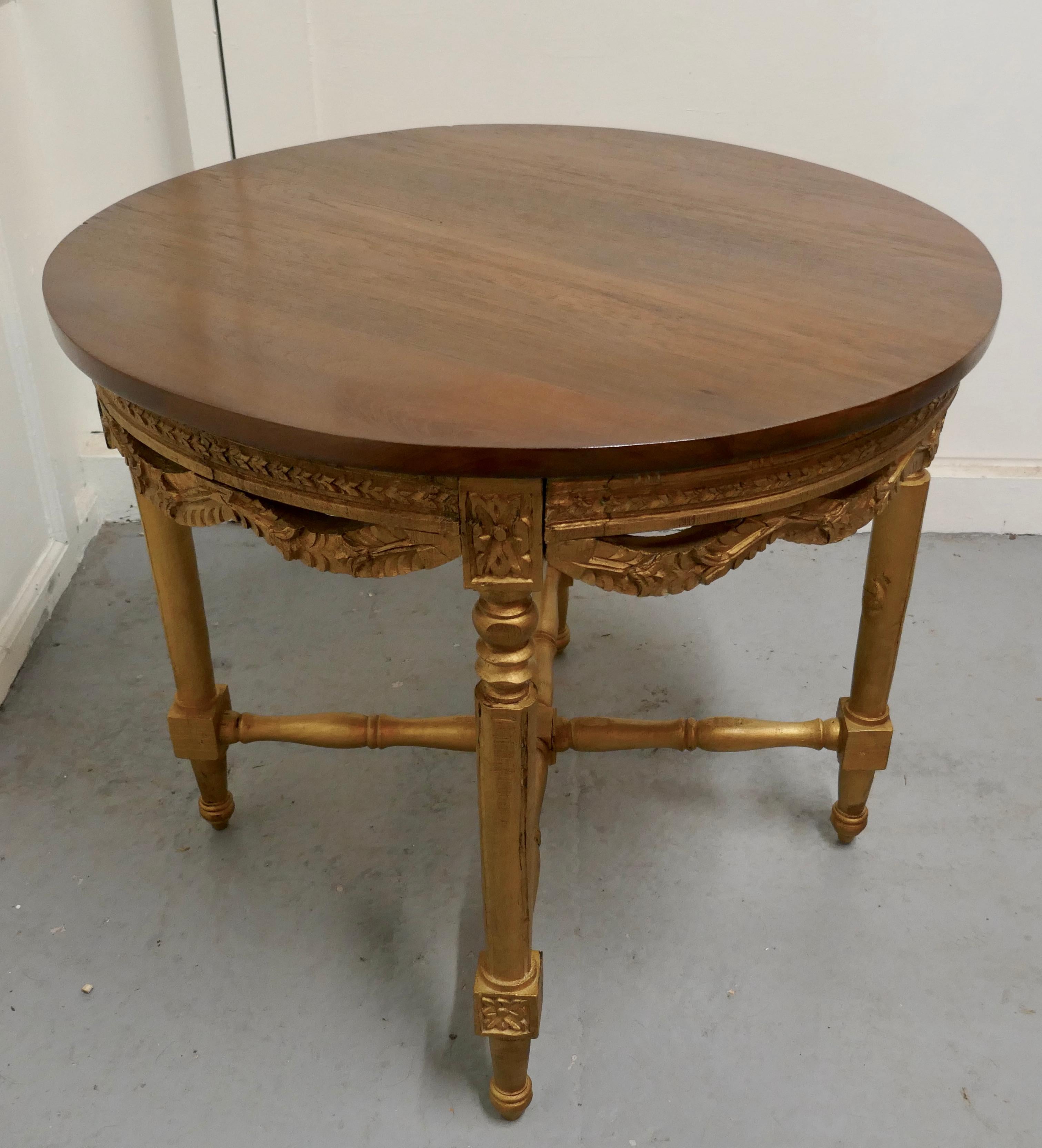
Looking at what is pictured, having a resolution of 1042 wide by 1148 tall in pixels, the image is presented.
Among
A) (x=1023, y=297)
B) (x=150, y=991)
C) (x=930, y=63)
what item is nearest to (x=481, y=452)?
(x=150, y=991)

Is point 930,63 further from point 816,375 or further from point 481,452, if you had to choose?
point 481,452

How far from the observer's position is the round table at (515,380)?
88 centimetres

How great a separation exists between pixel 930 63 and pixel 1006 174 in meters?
0.24

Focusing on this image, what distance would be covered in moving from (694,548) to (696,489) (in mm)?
69

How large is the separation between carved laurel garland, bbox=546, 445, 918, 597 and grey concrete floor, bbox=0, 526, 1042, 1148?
0.65 meters

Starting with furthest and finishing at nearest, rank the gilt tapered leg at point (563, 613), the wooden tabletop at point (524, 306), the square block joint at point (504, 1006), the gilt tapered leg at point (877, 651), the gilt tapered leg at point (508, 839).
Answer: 1. the gilt tapered leg at point (563, 613)
2. the gilt tapered leg at point (877, 651)
3. the square block joint at point (504, 1006)
4. the gilt tapered leg at point (508, 839)
5. the wooden tabletop at point (524, 306)

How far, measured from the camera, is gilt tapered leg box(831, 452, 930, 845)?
4.38 feet

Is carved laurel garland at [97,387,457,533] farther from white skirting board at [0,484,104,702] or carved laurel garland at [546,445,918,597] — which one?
white skirting board at [0,484,104,702]

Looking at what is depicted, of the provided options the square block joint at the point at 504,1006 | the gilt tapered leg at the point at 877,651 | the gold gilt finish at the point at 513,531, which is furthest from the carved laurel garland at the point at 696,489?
the square block joint at the point at 504,1006

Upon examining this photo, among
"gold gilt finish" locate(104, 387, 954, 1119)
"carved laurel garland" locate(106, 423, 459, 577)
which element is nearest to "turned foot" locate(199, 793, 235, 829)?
"gold gilt finish" locate(104, 387, 954, 1119)

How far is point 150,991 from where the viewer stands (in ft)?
4.57

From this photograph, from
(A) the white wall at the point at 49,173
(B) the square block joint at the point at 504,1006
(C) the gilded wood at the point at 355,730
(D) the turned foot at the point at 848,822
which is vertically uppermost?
(A) the white wall at the point at 49,173

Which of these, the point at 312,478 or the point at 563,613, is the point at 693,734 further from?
the point at 312,478

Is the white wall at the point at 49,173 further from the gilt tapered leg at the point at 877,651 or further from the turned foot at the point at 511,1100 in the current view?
the gilt tapered leg at the point at 877,651
